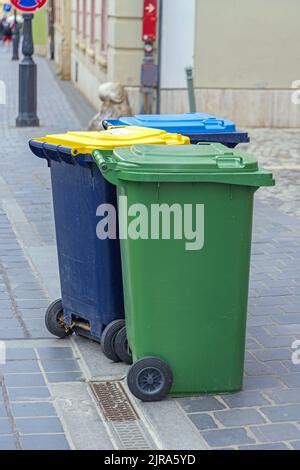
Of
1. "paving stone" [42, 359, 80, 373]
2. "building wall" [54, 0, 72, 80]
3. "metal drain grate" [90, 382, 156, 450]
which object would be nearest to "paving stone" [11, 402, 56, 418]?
"metal drain grate" [90, 382, 156, 450]

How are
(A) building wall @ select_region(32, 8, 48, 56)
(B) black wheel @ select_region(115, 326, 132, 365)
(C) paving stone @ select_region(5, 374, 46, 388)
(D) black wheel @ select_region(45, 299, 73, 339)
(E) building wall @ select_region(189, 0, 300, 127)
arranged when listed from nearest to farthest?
(C) paving stone @ select_region(5, 374, 46, 388) < (B) black wheel @ select_region(115, 326, 132, 365) < (D) black wheel @ select_region(45, 299, 73, 339) < (E) building wall @ select_region(189, 0, 300, 127) < (A) building wall @ select_region(32, 8, 48, 56)

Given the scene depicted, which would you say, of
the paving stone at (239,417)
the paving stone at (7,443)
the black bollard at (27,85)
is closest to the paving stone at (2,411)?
the paving stone at (7,443)

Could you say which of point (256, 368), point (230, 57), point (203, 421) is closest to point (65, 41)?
point (230, 57)

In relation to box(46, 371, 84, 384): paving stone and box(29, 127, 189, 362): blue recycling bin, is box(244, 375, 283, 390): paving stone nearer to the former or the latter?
box(29, 127, 189, 362): blue recycling bin

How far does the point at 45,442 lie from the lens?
4.79 metres

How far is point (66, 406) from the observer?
5.27 metres

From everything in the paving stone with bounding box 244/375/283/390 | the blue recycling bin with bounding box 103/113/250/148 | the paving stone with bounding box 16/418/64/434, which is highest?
the blue recycling bin with bounding box 103/113/250/148

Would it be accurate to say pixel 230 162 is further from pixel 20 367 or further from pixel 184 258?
pixel 20 367

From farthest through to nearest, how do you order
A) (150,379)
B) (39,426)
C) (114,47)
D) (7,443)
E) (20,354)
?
(114,47)
(20,354)
(150,379)
(39,426)
(7,443)

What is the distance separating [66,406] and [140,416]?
0.38m

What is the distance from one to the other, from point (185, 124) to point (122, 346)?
4.88 feet

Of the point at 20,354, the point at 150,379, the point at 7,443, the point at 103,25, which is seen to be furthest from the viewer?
the point at 103,25

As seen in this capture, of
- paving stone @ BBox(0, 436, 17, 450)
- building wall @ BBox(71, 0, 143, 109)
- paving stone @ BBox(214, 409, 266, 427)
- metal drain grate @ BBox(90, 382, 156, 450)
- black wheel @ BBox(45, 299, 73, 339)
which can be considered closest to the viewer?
paving stone @ BBox(0, 436, 17, 450)

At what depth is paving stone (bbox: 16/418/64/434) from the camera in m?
4.92
